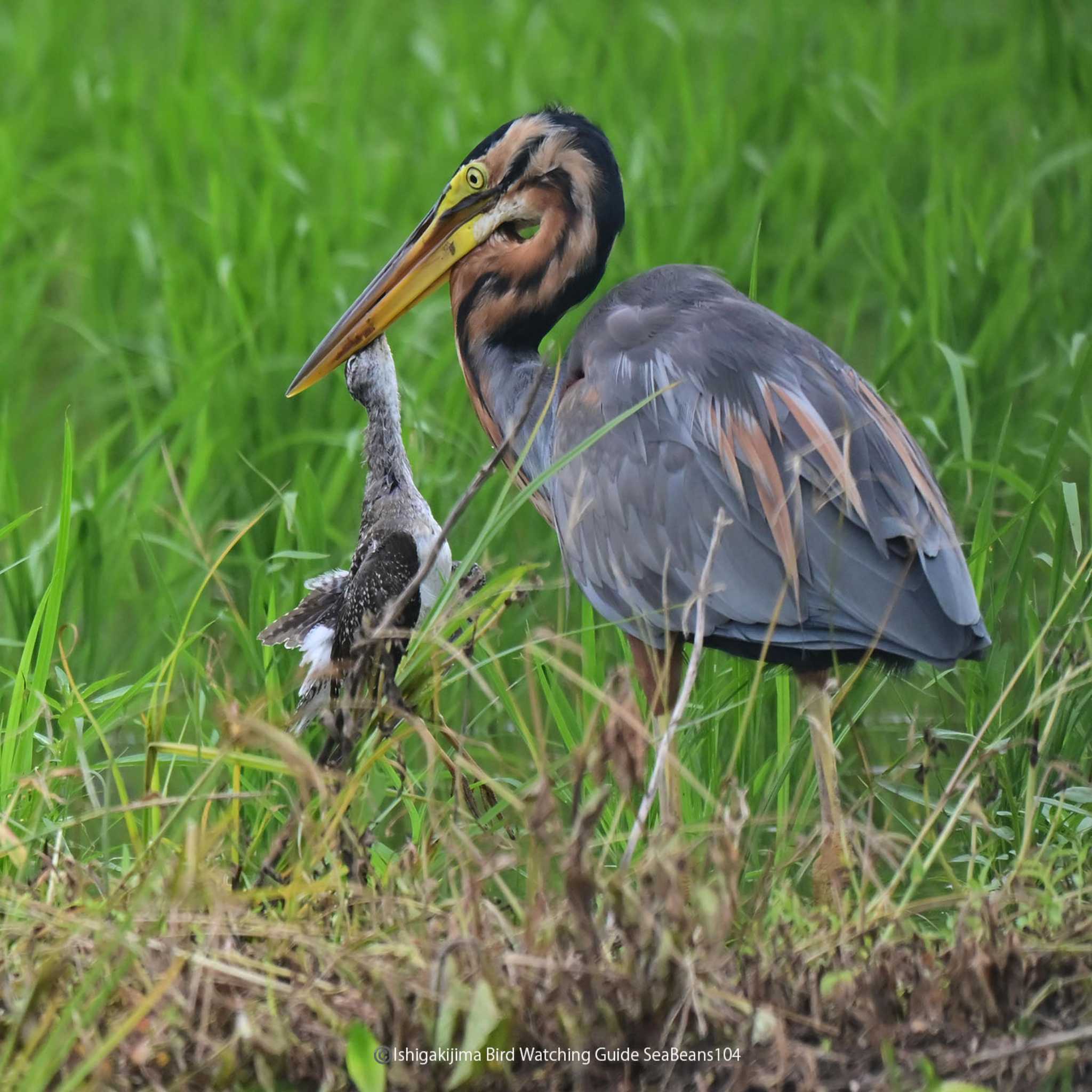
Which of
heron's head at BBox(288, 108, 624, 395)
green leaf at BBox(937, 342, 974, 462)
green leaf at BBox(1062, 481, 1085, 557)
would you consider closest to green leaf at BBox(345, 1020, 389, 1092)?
green leaf at BBox(1062, 481, 1085, 557)

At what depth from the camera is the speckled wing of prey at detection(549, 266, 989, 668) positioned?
2982 mm

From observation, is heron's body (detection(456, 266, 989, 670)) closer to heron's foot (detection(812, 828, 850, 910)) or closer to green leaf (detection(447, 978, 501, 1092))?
heron's foot (detection(812, 828, 850, 910))

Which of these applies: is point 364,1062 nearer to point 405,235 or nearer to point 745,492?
point 745,492

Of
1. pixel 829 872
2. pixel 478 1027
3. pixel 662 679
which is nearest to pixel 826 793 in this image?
pixel 829 872

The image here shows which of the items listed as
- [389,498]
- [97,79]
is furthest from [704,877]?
[97,79]

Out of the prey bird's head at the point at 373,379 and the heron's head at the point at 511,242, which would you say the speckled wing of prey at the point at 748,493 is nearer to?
the heron's head at the point at 511,242

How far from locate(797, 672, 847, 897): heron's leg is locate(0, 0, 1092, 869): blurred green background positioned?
10cm

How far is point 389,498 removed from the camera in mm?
3451

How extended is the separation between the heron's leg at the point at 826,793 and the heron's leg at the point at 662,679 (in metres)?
0.25

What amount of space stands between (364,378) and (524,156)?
603mm

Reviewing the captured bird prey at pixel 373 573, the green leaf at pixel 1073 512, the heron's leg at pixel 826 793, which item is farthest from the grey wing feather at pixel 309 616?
the green leaf at pixel 1073 512

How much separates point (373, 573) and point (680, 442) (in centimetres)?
63

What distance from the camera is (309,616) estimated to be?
340 centimetres

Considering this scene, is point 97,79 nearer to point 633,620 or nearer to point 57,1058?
point 633,620
